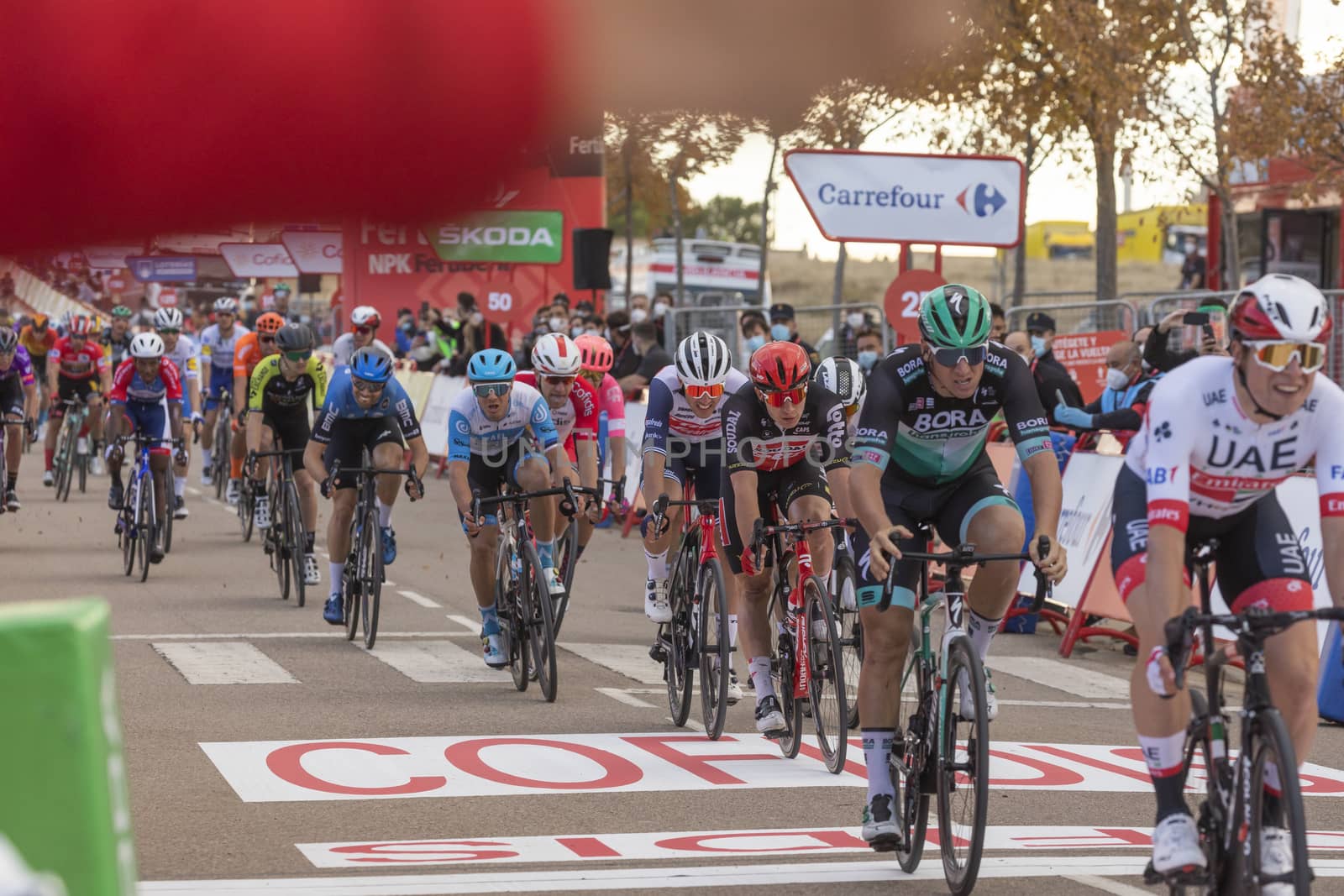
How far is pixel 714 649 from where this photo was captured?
9344mm

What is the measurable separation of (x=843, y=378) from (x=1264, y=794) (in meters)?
5.56

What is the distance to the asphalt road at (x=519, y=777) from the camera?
21.6 ft

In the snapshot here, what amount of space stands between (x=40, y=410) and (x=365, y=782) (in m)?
27.1

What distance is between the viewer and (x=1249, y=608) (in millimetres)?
4945

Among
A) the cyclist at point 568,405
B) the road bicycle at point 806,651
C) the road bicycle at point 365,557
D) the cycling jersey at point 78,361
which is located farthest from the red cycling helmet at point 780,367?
the cycling jersey at point 78,361

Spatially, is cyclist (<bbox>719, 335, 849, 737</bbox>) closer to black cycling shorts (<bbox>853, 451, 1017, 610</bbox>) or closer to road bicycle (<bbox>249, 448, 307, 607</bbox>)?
black cycling shorts (<bbox>853, 451, 1017, 610</bbox>)

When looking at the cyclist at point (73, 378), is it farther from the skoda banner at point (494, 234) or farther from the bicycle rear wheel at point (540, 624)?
the skoda banner at point (494, 234)

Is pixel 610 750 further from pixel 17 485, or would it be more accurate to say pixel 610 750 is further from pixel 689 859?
pixel 17 485

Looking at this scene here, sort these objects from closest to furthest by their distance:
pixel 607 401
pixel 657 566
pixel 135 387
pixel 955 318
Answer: pixel 955 318, pixel 657 566, pixel 607 401, pixel 135 387

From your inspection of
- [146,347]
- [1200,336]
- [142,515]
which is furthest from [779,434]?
[146,347]

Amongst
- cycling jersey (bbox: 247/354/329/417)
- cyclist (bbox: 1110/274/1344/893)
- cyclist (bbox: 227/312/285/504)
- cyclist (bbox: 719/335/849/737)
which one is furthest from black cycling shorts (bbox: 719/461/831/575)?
cyclist (bbox: 227/312/285/504)

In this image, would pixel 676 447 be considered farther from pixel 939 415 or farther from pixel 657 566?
pixel 939 415

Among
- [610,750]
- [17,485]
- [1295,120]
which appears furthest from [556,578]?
[17,485]

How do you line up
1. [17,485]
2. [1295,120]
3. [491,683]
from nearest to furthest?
[491,683] < [1295,120] < [17,485]
